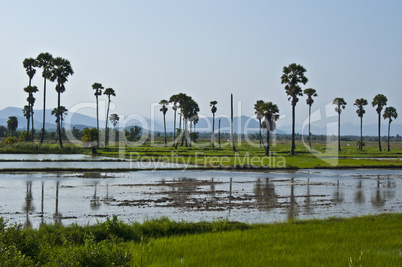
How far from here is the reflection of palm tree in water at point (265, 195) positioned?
716 inches

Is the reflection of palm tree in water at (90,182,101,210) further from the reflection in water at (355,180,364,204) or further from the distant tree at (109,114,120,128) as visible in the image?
the distant tree at (109,114,120,128)

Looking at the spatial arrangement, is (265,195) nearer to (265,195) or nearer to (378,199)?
(265,195)

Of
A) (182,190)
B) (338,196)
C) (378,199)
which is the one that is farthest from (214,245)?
(378,199)

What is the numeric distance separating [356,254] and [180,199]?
12.1m

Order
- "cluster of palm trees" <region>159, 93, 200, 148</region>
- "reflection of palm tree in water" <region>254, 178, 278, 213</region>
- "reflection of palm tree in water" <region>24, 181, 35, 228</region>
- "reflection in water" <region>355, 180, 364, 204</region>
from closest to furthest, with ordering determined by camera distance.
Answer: "reflection of palm tree in water" <region>24, 181, 35, 228</region>, "reflection of palm tree in water" <region>254, 178, 278, 213</region>, "reflection in water" <region>355, 180, 364, 204</region>, "cluster of palm trees" <region>159, 93, 200, 148</region>

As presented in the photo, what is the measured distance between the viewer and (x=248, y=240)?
9727 millimetres

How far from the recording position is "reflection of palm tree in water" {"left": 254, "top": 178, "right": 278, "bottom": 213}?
18.2 meters

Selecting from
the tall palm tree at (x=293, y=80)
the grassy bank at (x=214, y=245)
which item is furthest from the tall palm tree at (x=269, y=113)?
the grassy bank at (x=214, y=245)

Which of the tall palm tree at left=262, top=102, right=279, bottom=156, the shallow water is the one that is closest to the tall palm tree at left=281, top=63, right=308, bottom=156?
the tall palm tree at left=262, top=102, right=279, bottom=156

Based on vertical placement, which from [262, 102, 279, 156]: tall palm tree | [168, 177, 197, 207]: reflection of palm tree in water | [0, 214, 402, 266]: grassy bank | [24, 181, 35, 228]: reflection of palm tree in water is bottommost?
[168, 177, 197, 207]: reflection of palm tree in water

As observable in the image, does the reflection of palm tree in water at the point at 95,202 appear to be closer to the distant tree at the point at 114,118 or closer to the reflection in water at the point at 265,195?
the reflection in water at the point at 265,195

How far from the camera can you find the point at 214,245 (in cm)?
913

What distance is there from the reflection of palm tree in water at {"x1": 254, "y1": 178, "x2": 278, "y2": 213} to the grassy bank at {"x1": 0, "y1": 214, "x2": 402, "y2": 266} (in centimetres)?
512

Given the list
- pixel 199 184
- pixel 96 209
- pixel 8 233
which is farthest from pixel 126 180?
pixel 8 233
